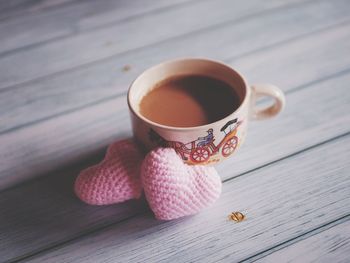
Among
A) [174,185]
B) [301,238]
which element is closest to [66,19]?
[174,185]

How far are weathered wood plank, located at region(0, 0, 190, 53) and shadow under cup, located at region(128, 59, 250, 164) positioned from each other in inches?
15.8

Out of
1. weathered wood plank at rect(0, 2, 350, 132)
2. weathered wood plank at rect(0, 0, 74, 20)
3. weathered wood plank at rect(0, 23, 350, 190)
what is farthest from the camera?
weathered wood plank at rect(0, 0, 74, 20)

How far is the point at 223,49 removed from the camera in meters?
0.85

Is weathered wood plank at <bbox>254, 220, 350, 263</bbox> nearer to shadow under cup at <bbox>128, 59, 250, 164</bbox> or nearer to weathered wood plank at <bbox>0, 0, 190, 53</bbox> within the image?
shadow under cup at <bbox>128, 59, 250, 164</bbox>

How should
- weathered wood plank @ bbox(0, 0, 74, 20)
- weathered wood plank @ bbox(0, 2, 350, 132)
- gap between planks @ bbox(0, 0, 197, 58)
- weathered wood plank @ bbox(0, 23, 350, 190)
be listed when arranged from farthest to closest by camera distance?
weathered wood plank @ bbox(0, 0, 74, 20) < gap between planks @ bbox(0, 0, 197, 58) < weathered wood plank @ bbox(0, 2, 350, 132) < weathered wood plank @ bbox(0, 23, 350, 190)

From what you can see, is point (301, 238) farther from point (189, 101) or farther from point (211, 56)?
point (211, 56)

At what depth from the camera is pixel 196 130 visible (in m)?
0.51

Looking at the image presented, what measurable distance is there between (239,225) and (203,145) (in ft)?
0.37

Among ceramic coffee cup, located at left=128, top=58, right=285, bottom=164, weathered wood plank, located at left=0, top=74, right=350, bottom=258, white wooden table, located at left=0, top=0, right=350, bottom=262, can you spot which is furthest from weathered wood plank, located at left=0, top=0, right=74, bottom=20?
ceramic coffee cup, located at left=128, top=58, right=285, bottom=164

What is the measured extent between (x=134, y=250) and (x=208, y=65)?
0.29 m

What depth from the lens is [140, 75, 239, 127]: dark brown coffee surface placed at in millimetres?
573

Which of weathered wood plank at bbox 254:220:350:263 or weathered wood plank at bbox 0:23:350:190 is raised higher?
weathered wood plank at bbox 0:23:350:190

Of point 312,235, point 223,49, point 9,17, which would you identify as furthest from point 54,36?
point 312,235

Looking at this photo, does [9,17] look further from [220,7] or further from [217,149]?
[217,149]
